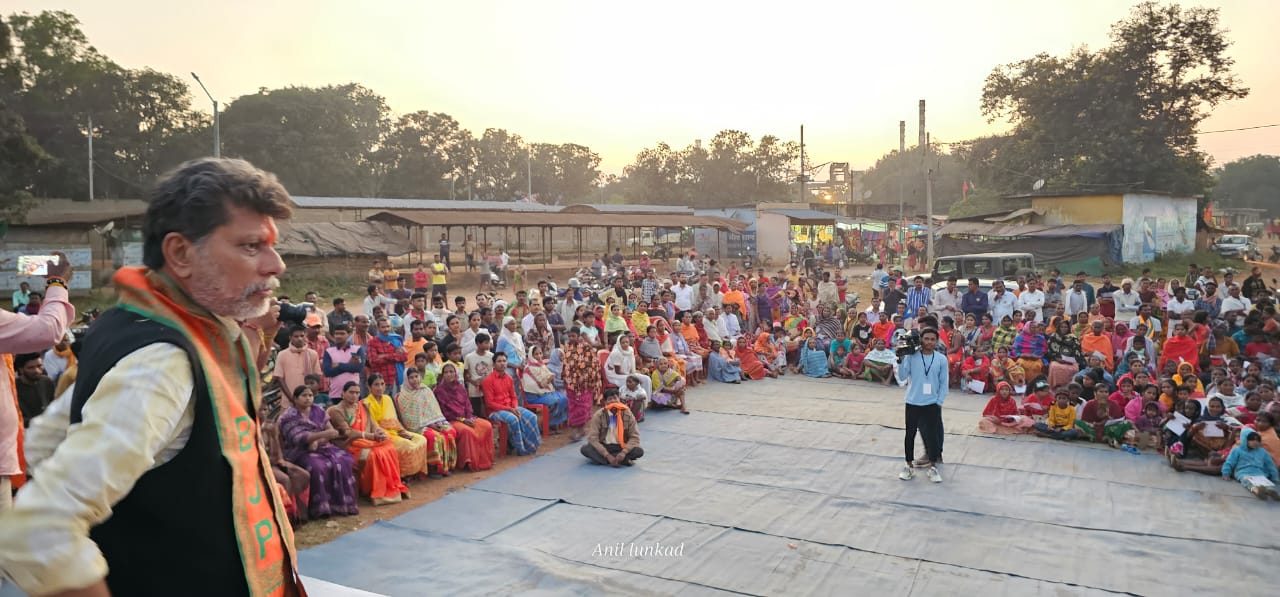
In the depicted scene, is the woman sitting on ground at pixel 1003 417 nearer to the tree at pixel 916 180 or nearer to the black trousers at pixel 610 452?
the black trousers at pixel 610 452

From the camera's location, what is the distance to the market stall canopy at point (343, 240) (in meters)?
20.4

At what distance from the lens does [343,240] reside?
2141cm

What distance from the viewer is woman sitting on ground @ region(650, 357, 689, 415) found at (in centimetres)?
961

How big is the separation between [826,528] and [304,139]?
36.2 metres

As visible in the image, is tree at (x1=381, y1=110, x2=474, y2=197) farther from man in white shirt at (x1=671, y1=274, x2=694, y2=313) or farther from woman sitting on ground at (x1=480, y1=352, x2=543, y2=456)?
woman sitting on ground at (x1=480, y1=352, x2=543, y2=456)

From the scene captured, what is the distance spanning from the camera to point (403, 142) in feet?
135

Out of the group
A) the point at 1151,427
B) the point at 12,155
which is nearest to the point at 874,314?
the point at 1151,427

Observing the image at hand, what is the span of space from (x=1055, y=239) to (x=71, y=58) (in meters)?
34.7

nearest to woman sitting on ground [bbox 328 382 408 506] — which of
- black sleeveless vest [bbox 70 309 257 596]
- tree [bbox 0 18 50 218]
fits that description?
black sleeveless vest [bbox 70 309 257 596]

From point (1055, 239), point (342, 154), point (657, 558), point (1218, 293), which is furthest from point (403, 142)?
point (657, 558)

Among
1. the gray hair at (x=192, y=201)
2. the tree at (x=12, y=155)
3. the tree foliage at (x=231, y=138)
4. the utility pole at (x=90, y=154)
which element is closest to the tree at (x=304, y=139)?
the tree foliage at (x=231, y=138)

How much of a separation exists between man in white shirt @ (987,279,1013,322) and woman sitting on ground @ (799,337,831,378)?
9.24 ft

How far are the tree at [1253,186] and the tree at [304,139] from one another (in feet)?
190

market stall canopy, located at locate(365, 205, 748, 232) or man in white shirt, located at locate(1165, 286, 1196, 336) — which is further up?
market stall canopy, located at locate(365, 205, 748, 232)
